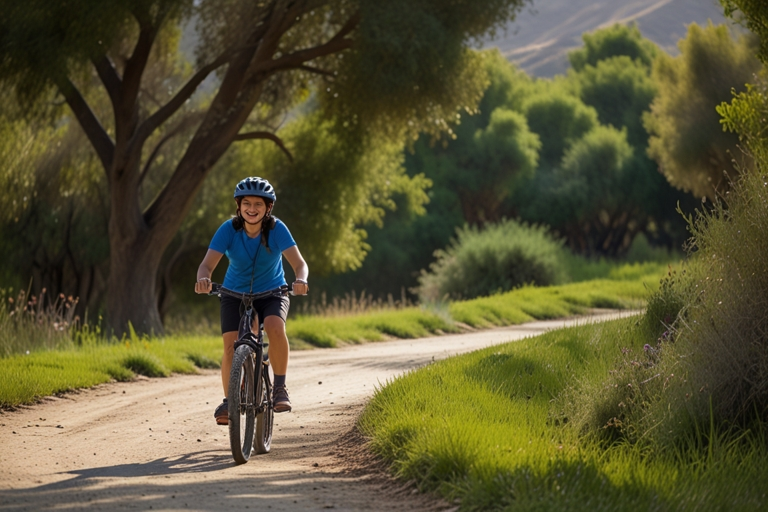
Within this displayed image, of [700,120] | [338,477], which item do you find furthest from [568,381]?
[700,120]

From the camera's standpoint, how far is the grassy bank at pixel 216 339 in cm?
1165

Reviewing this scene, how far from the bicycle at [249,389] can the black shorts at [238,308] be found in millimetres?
77


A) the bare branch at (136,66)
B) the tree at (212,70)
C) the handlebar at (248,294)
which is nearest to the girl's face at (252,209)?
the handlebar at (248,294)

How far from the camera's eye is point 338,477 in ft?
22.8

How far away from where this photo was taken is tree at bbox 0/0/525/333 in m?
17.8

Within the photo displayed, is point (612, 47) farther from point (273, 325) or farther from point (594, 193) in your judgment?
point (273, 325)

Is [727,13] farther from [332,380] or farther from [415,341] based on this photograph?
[415,341]

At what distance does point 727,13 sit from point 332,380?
20.1ft

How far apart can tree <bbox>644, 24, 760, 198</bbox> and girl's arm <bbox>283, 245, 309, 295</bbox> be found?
26.5 m

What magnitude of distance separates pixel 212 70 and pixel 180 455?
45.2ft

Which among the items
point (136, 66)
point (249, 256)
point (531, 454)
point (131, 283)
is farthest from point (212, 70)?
point (531, 454)

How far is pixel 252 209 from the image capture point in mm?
7793

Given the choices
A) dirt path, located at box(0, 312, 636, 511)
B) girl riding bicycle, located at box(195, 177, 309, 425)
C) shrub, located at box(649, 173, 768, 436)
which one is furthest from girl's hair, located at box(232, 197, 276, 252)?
shrub, located at box(649, 173, 768, 436)

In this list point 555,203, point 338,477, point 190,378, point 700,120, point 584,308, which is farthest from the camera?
point 555,203
